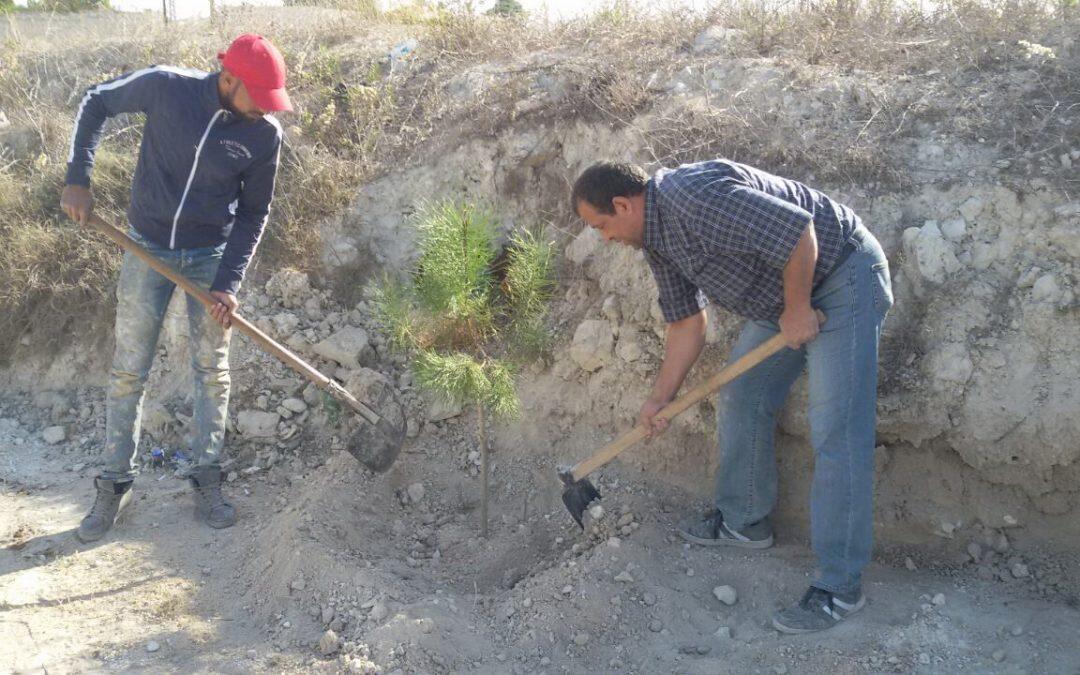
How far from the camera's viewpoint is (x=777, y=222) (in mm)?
2805

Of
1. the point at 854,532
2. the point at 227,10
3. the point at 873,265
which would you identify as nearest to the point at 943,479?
the point at 854,532

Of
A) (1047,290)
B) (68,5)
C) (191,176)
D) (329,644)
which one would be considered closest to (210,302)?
(191,176)

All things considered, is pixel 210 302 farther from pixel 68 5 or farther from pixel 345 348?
pixel 68 5

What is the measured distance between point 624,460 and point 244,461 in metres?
2.12

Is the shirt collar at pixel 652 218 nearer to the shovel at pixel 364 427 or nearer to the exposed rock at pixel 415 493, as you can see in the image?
the shovel at pixel 364 427

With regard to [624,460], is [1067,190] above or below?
above

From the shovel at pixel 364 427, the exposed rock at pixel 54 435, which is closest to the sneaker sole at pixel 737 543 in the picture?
the shovel at pixel 364 427

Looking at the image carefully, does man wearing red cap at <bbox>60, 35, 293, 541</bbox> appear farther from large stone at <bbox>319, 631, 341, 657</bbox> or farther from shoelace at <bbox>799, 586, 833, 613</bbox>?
shoelace at <bbox>799, 586, 833, 613</bbox>

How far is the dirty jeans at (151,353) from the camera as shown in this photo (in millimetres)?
3900

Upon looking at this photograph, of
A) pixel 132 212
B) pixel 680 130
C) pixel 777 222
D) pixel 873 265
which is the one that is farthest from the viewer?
pixel 680 130

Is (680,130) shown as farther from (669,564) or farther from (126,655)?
(126,655)

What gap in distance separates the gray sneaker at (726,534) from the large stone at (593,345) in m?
0.93

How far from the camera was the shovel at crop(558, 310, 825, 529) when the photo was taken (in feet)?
10.5

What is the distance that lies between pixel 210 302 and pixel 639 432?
2.03 m
